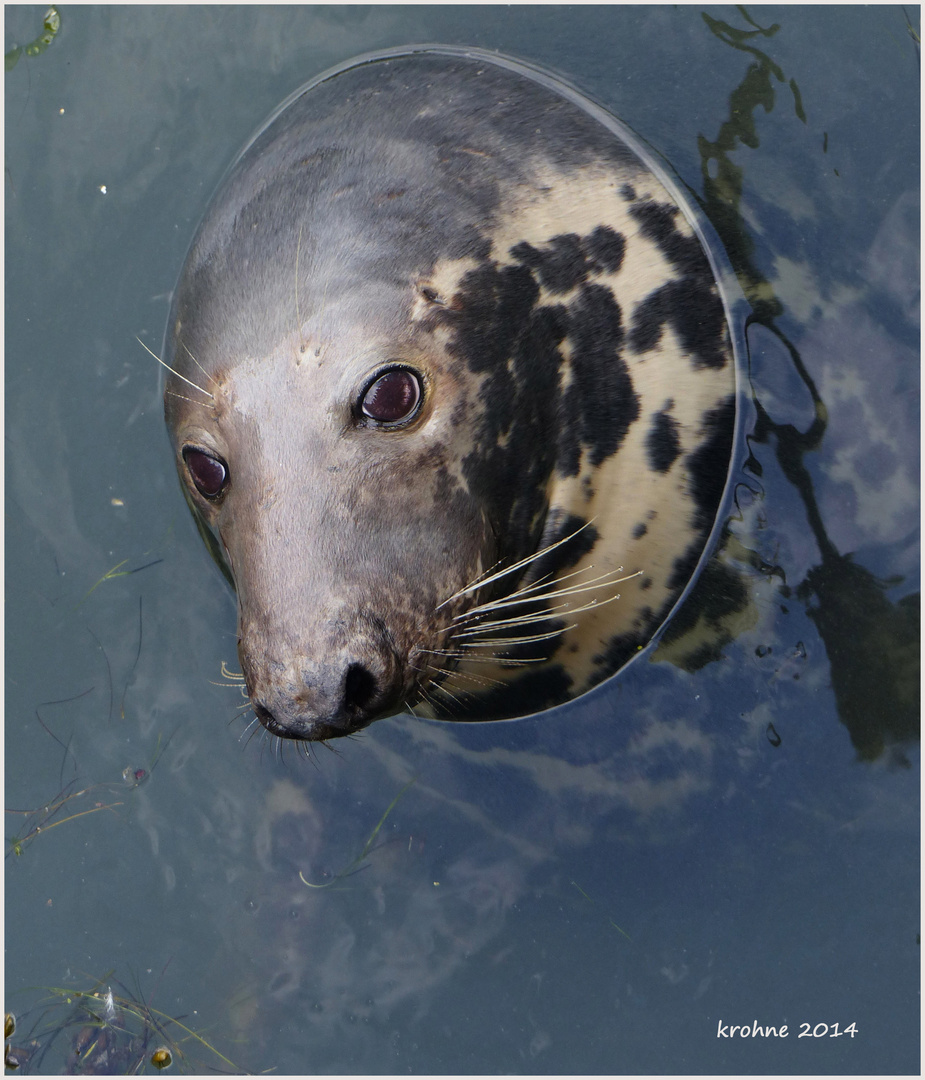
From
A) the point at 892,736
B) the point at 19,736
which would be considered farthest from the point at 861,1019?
the point at 19,736

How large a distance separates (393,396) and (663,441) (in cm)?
105

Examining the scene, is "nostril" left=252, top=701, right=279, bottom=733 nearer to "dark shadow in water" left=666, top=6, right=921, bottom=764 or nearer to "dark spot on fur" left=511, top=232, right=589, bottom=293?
"dark spot on fur" left=511, top=232, right=589, bottom=293

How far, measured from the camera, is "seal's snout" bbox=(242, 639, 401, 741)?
6.75 ft

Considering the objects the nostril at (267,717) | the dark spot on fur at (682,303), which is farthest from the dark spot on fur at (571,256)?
the nostril at (267,717)

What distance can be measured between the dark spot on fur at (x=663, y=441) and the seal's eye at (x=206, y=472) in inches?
49.8

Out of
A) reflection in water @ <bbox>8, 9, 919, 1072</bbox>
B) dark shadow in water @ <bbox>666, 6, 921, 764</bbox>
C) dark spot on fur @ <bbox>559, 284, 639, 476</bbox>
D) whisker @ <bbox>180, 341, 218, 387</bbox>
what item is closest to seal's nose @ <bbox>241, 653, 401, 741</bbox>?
whisker @ <bbox>180, 341, 218, 387</bbox>

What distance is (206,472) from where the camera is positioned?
2465 mm

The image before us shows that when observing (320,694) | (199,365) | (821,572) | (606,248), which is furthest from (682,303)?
(320,694)

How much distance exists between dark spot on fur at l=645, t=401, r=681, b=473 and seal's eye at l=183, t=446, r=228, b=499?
1.26m

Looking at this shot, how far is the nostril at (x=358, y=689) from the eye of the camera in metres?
2.08

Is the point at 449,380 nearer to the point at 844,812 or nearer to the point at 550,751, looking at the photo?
the point at 550,751

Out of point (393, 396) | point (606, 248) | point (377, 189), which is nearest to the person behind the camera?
point (393, 396)

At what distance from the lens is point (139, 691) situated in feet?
11.6

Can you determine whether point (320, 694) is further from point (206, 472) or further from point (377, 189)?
point (377, 189)
